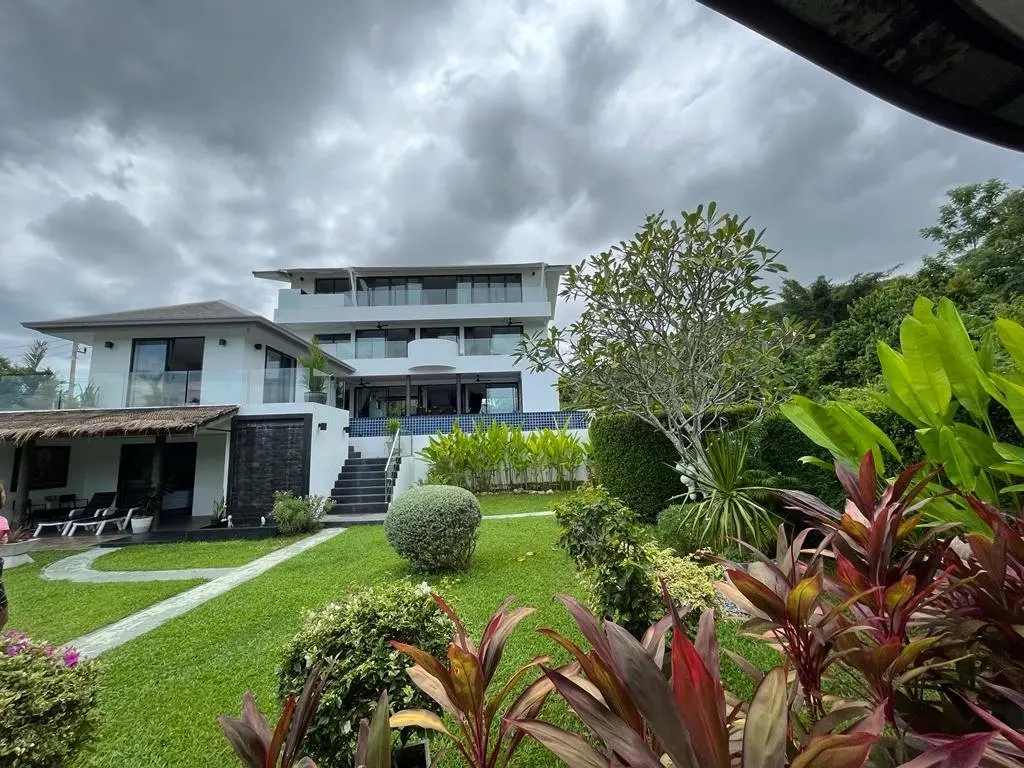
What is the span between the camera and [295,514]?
1007 cm

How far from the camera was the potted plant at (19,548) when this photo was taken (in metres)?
8.36

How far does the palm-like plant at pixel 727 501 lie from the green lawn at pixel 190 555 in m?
7.78

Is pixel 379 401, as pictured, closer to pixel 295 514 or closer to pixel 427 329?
pixel 427 329

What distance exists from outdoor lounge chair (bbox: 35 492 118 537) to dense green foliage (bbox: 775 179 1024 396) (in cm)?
1675

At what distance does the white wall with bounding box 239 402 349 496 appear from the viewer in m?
11.6

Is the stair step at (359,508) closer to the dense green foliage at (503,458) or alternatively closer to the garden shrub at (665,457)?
the dense green foliage at (503,458)

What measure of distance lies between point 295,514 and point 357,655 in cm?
907

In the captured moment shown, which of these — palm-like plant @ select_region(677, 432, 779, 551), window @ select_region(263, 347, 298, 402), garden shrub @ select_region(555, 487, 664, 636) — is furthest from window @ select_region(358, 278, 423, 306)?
garden shrub @ select_region(555, 487, 664, 636)

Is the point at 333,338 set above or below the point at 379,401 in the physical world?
above

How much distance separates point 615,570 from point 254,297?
32.0m

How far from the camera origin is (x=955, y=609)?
4.62ft

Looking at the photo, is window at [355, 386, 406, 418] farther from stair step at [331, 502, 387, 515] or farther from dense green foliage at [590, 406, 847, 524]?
dense green foliage at [590, 406, 847, 524]

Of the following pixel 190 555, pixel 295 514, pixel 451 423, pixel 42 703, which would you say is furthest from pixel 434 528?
pixel 451 423

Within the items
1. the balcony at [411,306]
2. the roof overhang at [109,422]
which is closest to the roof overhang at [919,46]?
the roof overhang at [109,422]
